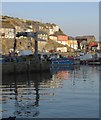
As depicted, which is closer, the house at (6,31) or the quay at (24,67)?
the quay at (24,67)

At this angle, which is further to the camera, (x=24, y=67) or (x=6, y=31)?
(x=6, y=31)

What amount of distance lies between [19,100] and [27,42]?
457 feet

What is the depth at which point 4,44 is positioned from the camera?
484 feet

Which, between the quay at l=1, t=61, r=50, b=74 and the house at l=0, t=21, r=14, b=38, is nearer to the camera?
the quay at l=1, t=61, r=50, b=74

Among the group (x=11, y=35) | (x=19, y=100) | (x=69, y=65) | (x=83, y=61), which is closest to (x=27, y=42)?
(x=11, y=35)

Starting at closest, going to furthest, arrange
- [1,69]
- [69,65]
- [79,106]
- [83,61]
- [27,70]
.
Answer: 1. [79,106]
2. [1,69]
3. [27,70]
4. [69,65]
5. [83,61]

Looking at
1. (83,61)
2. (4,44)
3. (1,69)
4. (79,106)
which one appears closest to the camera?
(79,106)

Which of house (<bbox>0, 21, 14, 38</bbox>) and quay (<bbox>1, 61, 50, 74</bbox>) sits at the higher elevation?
house (<bbox>0, 21, 14, 38</bbox>)

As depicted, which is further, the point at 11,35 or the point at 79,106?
the point at 11,35

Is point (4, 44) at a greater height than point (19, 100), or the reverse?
point (4, 44)

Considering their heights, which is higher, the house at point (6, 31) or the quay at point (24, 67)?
the house at point (6, 31)

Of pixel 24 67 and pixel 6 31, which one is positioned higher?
pixel 6 31

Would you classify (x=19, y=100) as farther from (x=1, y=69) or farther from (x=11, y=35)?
(x=11, y=35)

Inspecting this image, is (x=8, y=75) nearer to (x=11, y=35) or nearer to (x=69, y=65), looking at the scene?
(x=69, y=65)
